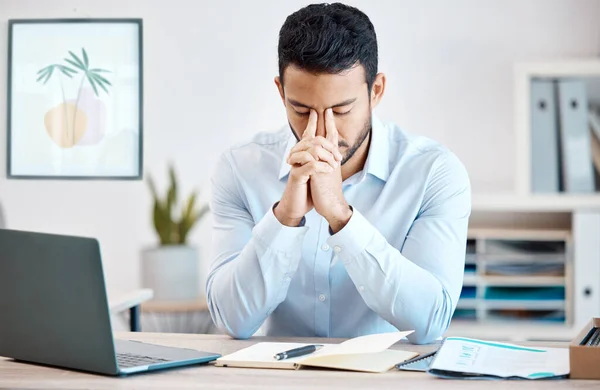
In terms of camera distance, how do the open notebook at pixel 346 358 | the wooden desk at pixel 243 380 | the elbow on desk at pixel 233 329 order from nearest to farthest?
1. the wooden desk at pixel 243 380
2. the open notebook at pixel 346 358
3. the elbow on desk at pixel 233 329

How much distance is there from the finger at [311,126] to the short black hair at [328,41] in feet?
0.28

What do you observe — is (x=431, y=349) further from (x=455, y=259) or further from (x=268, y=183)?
(x=268, y=183)

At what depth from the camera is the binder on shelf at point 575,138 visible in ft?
10.1

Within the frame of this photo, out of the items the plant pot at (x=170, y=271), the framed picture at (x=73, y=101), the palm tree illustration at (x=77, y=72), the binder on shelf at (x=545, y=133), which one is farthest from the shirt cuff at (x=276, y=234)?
the palm tree illustration at (x=77, y=72)

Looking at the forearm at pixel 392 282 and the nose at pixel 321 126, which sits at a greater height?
the nose at pixel 321 126

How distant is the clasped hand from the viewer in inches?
64.6

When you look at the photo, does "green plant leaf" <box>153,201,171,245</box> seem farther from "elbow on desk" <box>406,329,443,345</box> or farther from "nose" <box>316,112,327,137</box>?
"elbow on desk" <box>406,329,443,345</box>

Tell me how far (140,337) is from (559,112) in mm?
1959

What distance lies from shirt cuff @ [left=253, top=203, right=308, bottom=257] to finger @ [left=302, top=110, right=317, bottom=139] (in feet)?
0.55

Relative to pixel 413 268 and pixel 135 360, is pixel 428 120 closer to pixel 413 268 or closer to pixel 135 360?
pixel 413 268

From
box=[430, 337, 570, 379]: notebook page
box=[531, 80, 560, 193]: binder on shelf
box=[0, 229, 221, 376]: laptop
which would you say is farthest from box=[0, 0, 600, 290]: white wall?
box=[0, 229, 221, 376]: laptop

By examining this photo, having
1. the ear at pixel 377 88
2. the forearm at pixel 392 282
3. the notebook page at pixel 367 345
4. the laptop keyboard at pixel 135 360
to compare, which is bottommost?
the laptop keyboard at pixel 135 360

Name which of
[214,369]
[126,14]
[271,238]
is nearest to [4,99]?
[126,14]

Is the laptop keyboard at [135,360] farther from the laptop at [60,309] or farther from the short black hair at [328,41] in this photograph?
the short black hair at [328,41]
